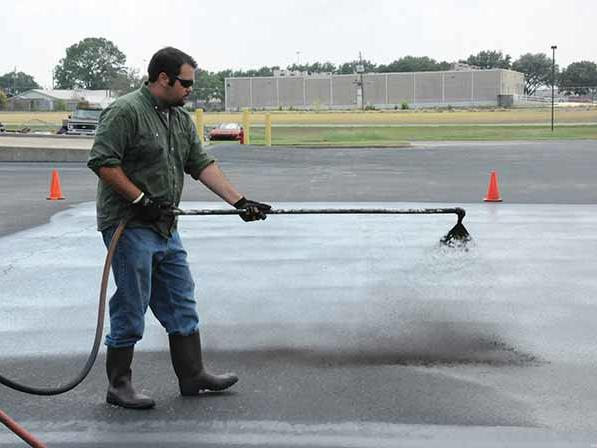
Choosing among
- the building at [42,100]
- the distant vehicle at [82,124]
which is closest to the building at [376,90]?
the building at [42,100]

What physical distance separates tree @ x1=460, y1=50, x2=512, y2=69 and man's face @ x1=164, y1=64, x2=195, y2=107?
603 feet

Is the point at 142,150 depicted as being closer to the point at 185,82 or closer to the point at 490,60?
the point at 185,82

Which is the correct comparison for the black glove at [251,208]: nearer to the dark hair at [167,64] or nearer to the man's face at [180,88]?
the man's face at [180,88]

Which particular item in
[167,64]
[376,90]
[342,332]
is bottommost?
[342,332]

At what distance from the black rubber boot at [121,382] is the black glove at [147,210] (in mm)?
740

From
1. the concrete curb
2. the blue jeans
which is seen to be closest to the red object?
the blue jeans

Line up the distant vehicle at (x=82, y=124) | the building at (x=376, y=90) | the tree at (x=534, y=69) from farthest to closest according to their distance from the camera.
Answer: the tree at (x=534, y=69) < the building at (x=376, y=90) < the distant vehicle at (x=82, y=124)

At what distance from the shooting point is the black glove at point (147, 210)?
484 cm

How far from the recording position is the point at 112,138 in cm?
479

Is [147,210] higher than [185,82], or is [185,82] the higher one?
[185,82]

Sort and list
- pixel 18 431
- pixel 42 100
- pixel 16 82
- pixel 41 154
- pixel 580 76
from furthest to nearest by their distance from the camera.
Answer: pixel 16 82
pixel 580 76
pixel 42 100
pixel 41 154
pixel 18 431

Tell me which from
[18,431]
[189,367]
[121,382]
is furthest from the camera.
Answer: [189,367]

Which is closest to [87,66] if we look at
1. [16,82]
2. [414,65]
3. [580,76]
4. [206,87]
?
[16,82]

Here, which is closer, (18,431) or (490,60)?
(18,431)
